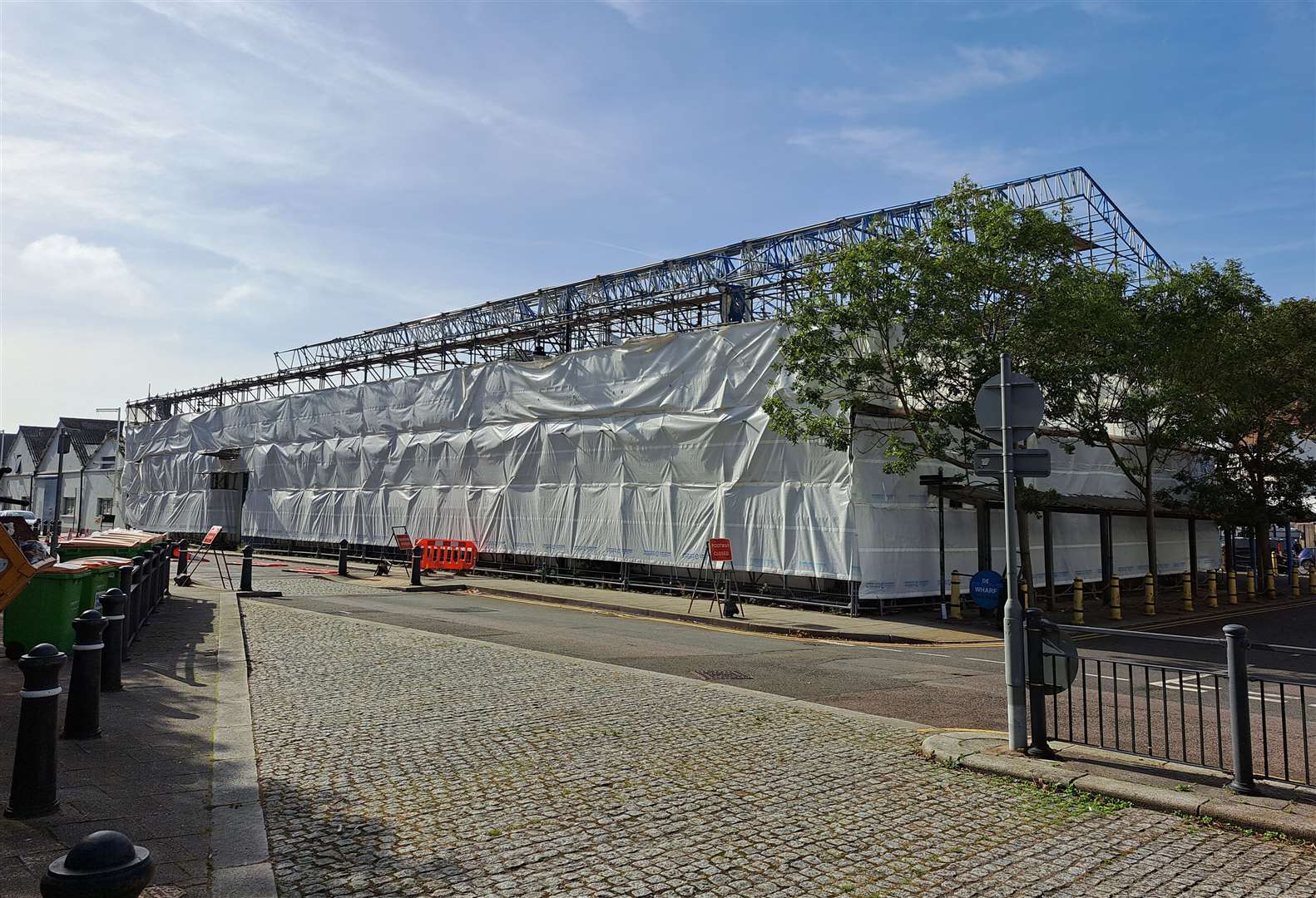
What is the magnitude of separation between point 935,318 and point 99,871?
18233mm

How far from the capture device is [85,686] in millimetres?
7008

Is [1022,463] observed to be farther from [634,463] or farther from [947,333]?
[634,463]

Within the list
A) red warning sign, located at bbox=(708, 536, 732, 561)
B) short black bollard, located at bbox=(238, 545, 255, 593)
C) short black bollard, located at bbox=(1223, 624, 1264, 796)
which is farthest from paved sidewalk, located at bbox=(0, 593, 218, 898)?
red warning sign, located at bbox=(708, 536, 732, 561)

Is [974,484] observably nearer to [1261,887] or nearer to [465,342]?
[1261,887]

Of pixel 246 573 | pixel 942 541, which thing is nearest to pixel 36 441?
pixel 246 573

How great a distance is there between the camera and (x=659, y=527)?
79.2 ft

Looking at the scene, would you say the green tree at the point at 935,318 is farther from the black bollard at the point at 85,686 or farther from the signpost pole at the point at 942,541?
the black bollard at the point at 85,686

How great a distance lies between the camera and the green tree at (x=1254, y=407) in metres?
26.5

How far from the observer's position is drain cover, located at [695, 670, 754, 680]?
11.2 metres

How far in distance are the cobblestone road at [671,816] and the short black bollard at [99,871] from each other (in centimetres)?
173

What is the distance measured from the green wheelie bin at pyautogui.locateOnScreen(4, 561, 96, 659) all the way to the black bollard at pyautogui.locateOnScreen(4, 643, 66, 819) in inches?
189

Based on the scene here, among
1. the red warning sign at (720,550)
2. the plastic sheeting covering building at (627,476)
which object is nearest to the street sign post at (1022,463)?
the plastic sheeting covering building at (627,476)

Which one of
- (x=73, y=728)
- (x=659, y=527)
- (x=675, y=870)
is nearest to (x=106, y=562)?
(x=73, y=728)

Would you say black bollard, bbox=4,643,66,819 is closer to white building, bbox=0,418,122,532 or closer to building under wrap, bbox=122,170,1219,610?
building under wrap, bbox=122,170,1219,610
